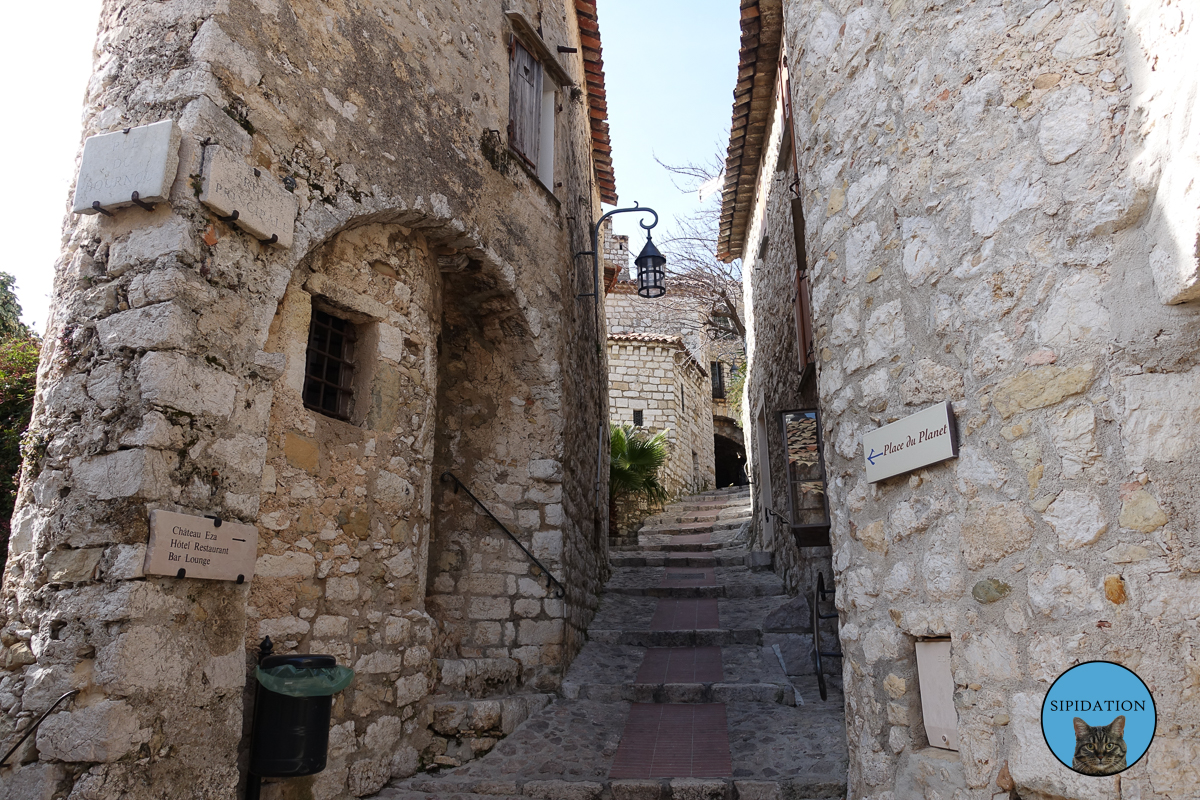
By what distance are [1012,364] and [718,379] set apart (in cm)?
2183

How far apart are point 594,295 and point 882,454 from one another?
6182mm

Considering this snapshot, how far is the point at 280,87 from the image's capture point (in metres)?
4.10

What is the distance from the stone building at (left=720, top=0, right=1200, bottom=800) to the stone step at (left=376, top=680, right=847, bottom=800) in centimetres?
131

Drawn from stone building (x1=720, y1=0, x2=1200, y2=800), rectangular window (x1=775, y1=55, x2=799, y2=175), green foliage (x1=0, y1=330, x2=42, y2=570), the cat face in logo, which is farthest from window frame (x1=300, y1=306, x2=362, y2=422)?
the cat face in logo

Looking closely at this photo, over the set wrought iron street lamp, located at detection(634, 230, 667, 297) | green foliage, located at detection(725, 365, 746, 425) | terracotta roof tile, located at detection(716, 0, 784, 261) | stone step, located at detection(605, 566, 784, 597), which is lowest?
stone step, located at detection(605, 566, 784, 597)

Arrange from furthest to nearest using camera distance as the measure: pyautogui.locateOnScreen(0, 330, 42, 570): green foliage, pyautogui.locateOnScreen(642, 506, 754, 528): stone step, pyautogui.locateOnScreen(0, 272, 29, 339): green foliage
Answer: pyautogui.locateOnScreen(642, 506, 754, 528): stone step, pyautogui.locateOnScreen(0, 272, 29, 339): green foliage, pyautogui.locateOnScreen(0, 330, 42, 570): green foliage

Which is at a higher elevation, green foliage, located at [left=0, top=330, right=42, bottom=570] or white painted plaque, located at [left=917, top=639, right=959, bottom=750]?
green foliage, located at [left=0, top=330, right=42, bottom=570]

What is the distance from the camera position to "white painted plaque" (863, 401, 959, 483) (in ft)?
9.12

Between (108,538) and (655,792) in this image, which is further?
(655,792)

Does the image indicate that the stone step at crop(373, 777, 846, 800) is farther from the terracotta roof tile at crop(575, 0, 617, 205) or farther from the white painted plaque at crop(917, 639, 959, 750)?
the terracotta roof tile at crop(575, 0, 617, 205)

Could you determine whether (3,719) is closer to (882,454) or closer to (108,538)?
(108,538)

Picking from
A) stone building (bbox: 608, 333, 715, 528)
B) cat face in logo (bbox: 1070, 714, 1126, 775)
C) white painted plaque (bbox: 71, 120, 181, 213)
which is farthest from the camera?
stone building (bbox: 608, 333, 715, 528)

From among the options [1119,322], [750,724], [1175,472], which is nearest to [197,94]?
[1119,322]

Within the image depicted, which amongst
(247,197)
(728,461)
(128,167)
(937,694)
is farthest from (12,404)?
(728,461)
